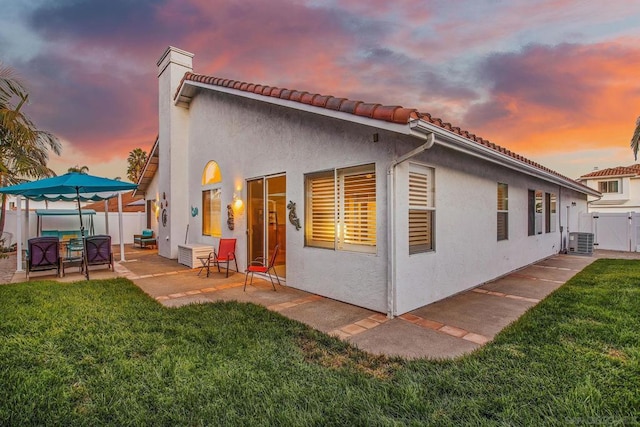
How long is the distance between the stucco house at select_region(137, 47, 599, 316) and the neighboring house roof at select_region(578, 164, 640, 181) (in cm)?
2834

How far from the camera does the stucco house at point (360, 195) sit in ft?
17.4

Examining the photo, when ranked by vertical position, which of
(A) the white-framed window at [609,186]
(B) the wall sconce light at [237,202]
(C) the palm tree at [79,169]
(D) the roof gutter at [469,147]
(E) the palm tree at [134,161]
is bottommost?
(B) the wall sconce light at [237,202]

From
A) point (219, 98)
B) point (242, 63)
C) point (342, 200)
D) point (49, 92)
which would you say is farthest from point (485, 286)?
point (49, 92)

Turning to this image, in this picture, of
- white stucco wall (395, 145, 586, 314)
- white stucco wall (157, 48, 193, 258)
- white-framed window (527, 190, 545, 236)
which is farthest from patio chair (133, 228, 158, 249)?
white-framed window (527, 190, 545, 236)

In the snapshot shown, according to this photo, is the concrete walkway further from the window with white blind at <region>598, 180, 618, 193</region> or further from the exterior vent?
the window with white blind at <region>598, 180, 618, 193</region>

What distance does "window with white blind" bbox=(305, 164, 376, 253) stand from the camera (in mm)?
5812

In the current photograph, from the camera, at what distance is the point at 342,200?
20.5 ft

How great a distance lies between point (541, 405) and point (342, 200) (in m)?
4.34

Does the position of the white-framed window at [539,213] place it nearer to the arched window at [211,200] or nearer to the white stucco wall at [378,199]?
the white stucco wall at [378,199]

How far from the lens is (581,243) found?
543 inches

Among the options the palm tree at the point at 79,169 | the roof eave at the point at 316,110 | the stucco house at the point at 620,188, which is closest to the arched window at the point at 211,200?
the roof eave at the point at 316,110

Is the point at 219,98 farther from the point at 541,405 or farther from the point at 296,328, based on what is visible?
the point at 541,405

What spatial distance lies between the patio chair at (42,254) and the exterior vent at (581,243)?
19.9 metres

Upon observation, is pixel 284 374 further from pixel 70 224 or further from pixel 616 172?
pixel 616 172
